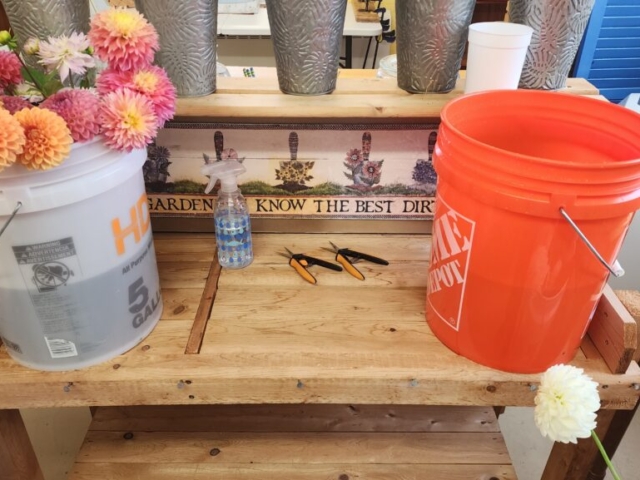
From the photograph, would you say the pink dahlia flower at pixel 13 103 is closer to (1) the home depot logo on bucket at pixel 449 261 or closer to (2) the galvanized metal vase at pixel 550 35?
(1) the home depot logo on bucket at pixel 449 261

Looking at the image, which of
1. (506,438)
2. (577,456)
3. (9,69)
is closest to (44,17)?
(9,69)

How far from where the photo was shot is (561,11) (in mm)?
874

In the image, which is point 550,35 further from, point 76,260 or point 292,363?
point 76,260

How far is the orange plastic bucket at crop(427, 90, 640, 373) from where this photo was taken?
2.07 ft

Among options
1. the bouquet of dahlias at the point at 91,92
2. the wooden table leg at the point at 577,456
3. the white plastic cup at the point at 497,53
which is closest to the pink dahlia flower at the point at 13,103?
the bouquet of dahlias at the point at 91,92

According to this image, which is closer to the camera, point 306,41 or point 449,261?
point 449,261

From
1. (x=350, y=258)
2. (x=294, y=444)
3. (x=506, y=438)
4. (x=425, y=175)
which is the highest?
(x=425, y=175)

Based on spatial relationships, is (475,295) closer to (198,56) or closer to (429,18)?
(429,18)

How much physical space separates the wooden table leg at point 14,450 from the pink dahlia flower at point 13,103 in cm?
47

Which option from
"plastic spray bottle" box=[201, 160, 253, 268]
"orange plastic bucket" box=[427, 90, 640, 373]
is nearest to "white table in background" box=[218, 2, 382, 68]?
"plastic spray bottle" box=[201, 160, 253, 268]

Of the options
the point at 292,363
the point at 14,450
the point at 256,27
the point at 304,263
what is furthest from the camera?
the point at 256,27

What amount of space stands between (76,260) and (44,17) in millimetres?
420

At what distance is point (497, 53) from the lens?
33.3 inches

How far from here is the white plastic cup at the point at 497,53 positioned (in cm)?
83
